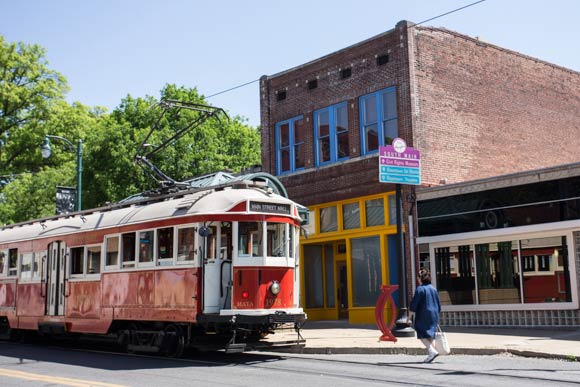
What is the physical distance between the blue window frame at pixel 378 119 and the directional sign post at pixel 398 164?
3.67 metres

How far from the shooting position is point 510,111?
23766 millimetres

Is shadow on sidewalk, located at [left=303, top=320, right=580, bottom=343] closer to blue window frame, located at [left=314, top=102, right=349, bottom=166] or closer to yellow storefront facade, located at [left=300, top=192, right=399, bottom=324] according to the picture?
yellow storefront facade, located at [left=300, top=192, right=399, bottom=324]

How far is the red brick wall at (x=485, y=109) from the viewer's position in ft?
70.6

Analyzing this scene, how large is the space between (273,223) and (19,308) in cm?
865

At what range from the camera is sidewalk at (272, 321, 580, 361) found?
43.4 feet

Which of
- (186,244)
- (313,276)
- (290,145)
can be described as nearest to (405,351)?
(186,244)

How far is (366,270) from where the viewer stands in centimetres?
2200

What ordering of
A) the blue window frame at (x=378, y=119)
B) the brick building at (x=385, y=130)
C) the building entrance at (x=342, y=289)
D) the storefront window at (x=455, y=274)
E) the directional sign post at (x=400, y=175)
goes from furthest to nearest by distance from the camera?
the building entrance at (x=342, y=289) → the blue window frame at (x=378, y=119) → the brick building at (x=385, y=130) → the storefront window at (x=455, y=274) → the directional sign post at (x=400, y=175)

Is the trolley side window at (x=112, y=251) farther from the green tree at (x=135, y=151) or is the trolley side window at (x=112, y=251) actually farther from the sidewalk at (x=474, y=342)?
the green tree at (x=135, y=151)

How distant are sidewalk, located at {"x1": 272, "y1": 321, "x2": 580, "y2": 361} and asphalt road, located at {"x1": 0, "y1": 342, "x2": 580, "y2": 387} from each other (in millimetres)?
366

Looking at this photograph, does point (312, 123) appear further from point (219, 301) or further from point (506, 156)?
point (219, 301)

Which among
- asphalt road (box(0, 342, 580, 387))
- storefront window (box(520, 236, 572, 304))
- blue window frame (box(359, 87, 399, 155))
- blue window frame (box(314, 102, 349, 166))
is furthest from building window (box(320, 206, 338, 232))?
asphalt road (box(0, 342, 580, 387))

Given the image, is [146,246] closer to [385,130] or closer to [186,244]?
[186,244]

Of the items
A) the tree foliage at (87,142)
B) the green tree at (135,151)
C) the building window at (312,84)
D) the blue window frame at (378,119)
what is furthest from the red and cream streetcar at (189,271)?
the green tree at (135,151)
